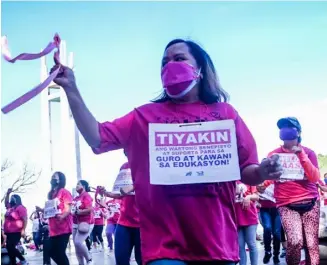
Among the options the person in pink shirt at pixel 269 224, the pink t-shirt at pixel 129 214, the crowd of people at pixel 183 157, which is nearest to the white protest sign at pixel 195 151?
the crowd of people at pixel 183 157

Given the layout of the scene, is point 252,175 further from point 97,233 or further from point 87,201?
point 97,233

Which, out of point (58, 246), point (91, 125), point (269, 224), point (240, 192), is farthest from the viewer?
point (269, 224)

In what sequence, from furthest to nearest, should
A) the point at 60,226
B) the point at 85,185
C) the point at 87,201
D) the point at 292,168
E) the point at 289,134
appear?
the point at 85,185 → the point at 87,201 → the point at 60,226 → the point at 289,134 → the point at 292,168

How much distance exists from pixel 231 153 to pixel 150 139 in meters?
0.43

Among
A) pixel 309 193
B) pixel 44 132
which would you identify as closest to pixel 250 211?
pixel 309 193

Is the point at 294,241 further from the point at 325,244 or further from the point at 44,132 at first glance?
the point at 44,132

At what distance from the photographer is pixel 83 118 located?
2.56m

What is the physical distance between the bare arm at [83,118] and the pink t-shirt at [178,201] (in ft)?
0.16

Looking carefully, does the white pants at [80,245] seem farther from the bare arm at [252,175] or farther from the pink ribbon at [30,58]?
the pink ribbon at [30,58]

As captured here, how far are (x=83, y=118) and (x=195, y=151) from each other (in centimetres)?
62

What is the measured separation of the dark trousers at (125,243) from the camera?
5750mm

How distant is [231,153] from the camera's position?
2781 mm

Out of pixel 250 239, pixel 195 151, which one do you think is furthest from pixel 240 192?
pixel 195 151

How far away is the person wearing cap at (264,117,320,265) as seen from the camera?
543cm
